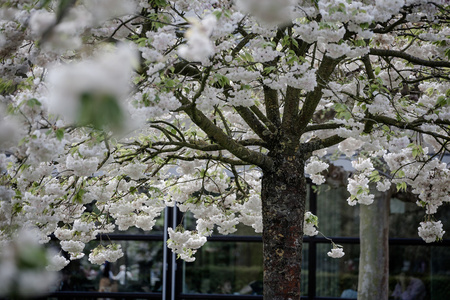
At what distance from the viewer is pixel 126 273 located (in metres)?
9.89

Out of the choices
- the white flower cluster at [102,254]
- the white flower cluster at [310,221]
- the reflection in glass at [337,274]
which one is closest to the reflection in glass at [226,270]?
the reflection in glass at [337,274]

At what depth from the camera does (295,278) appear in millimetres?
5020

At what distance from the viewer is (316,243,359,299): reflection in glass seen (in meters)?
9.84

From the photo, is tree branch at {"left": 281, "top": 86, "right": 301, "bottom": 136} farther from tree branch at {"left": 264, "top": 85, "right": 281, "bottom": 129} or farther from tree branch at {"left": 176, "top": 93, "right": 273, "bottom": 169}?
tree branch at {"left": 176, "top": 93, "right": 273, "bottom": 169}

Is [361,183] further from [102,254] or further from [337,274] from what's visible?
[337,274]

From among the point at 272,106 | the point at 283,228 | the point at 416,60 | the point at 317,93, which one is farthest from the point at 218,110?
the point at 416,60

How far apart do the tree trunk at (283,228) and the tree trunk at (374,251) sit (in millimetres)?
3971

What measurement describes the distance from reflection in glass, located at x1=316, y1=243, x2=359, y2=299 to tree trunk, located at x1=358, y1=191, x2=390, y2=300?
3.51 feet

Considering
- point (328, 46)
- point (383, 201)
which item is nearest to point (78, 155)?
point (328, 46)

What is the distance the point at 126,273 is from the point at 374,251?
4.30 metres

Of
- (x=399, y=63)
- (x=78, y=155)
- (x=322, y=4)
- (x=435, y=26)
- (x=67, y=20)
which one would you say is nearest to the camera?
(x=67, y=20)

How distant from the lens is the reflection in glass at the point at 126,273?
9844 millimetres

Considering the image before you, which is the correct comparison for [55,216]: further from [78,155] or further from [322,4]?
[322,4]

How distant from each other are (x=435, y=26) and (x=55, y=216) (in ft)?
12.4
